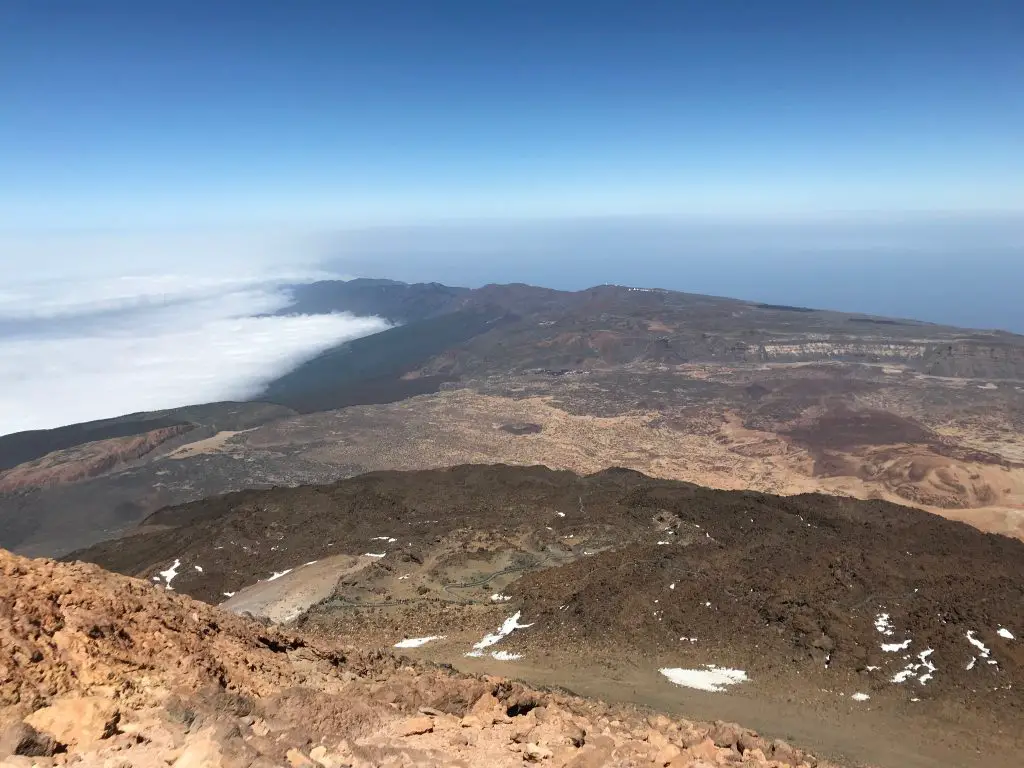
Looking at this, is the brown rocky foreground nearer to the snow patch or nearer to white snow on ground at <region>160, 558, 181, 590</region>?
the snow patch

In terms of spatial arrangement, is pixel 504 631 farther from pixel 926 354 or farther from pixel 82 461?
pixel 926 354

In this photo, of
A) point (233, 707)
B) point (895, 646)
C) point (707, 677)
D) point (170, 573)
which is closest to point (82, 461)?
point (170, 573)

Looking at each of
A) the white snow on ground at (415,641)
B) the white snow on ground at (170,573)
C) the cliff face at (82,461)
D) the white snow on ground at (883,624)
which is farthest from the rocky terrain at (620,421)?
the white snow on ground at (415,641)

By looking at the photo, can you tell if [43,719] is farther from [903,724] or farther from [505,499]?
[505,499]

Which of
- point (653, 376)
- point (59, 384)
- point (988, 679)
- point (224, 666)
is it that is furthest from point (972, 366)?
point (59, 384)

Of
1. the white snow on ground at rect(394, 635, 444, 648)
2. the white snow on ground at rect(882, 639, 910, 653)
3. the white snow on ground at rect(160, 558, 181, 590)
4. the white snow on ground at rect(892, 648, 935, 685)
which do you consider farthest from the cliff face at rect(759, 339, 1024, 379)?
the white snow on ground at rect(160, 558, 181, 590)

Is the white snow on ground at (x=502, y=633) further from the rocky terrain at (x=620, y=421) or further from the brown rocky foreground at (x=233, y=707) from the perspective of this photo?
the rocky terrain at (x=620, y=421)
